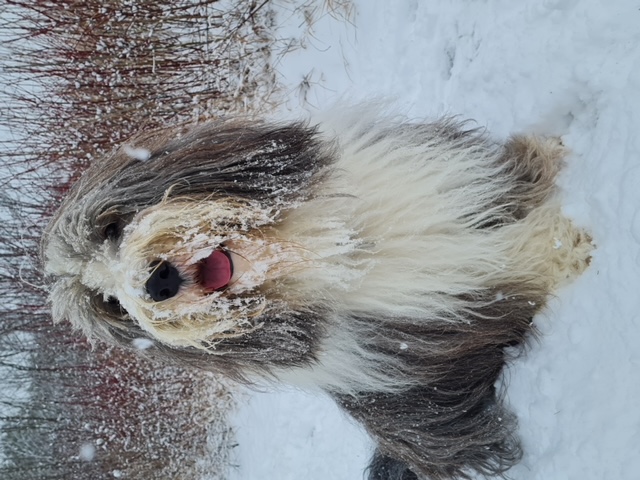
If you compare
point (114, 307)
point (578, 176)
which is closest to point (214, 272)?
point (114, 307)

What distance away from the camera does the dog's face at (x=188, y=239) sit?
1.44m

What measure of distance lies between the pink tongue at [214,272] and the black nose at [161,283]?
8 centimetres

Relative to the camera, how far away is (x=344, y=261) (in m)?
1.59

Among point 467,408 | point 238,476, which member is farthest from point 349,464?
point 467,408

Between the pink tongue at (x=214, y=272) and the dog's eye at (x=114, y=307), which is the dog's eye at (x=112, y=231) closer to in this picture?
the dog's eye at (x=114, y=307)

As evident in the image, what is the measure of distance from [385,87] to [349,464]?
7.68 feet

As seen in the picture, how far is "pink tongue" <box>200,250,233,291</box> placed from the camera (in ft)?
4.74

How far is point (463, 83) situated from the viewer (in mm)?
2564

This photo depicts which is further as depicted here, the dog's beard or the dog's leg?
the dog's leg

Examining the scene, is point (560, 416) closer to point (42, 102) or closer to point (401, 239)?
point (401, 239)

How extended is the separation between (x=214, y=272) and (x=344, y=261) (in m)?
0.38

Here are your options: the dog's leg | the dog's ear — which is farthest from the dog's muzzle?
the dog's leg

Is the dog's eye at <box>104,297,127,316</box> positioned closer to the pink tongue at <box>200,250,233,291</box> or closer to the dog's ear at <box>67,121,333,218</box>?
the dog's ear at <box>67,121,333,218</box>

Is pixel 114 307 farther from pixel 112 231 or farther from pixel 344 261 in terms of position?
pixel 344 261
